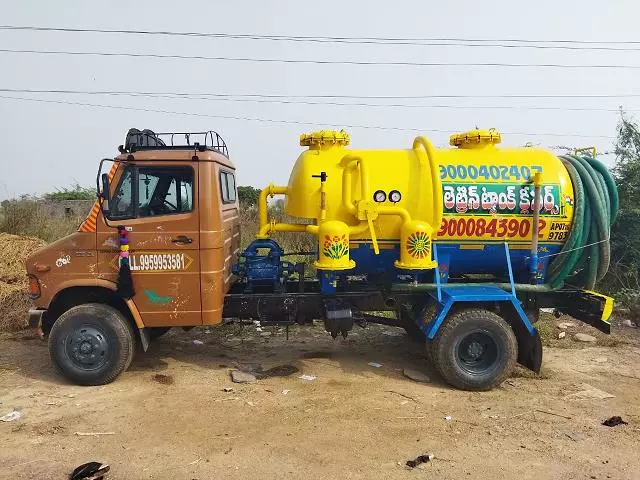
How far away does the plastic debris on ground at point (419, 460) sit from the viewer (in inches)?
149

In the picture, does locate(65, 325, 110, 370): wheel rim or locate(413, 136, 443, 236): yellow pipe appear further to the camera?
locate(413, 136, 443, 236): yellow pipe

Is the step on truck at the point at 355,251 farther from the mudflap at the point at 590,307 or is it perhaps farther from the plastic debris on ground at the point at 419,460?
the plastic debris on ground at the point at 419,460

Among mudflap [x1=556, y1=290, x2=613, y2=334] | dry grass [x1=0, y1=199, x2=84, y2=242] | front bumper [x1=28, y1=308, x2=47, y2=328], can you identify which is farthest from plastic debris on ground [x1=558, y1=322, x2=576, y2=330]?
dry grass [x1=0, y1=199, x2=84, y2=242]

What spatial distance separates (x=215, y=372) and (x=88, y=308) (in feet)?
5.15

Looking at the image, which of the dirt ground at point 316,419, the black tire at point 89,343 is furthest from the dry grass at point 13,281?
the black tire at point 89,343

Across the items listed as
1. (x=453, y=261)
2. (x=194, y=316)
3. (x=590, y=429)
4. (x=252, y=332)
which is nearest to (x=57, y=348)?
(x=194, y=316)

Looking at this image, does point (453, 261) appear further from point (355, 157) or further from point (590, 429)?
point (590, 429)

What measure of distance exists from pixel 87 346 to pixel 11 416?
91 cm

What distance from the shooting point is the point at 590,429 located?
439cm

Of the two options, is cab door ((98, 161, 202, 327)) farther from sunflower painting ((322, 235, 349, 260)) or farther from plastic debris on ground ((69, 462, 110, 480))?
plastic debris on ground ((69, 462, 110, 480))

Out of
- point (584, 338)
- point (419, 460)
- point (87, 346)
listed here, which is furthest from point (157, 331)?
point (584, 338)

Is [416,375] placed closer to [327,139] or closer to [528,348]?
[528,348]

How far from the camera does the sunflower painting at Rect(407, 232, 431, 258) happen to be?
17.3 ft

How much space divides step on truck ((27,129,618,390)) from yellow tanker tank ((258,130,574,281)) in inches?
0.6
